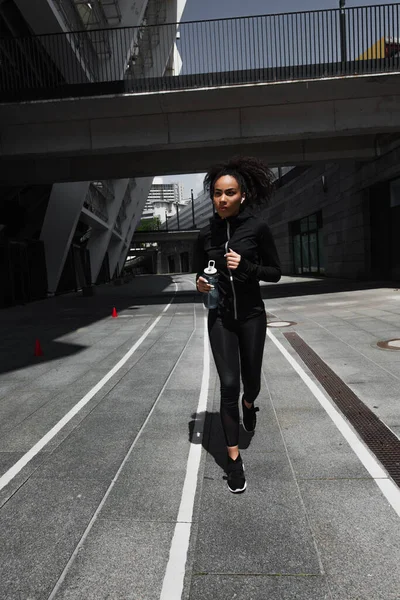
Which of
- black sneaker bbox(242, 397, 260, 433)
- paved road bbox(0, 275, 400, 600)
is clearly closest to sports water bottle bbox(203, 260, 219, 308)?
black sneaker bbox(242, 397, 260, 433)

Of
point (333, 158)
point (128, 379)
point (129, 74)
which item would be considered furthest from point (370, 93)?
point (129, 74)

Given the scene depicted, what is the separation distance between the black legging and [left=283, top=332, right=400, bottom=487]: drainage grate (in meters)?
1.27

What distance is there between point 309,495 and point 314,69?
49.7 ft

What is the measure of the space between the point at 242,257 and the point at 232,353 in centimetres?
73

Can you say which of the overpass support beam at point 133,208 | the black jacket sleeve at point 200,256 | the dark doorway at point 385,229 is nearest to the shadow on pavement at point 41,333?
the black jacket sleeve at point 200,256

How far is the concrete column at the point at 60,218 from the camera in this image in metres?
24.5

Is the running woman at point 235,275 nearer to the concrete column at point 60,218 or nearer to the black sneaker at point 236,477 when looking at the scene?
the black sneaker at point 236,477

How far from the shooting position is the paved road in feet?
7.41

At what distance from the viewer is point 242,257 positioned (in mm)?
3160

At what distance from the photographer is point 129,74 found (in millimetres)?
31938

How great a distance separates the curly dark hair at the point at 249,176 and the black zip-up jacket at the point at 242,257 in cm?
17

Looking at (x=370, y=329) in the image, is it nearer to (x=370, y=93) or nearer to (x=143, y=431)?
(x=143, y=431)

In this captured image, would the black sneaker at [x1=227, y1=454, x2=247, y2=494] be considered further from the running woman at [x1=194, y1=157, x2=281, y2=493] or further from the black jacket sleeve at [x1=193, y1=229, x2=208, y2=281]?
the black jacket sleeve at [x1=193, y1=229, x2=208, y2=281]

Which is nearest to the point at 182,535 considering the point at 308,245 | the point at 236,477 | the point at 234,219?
the point at 236,477
